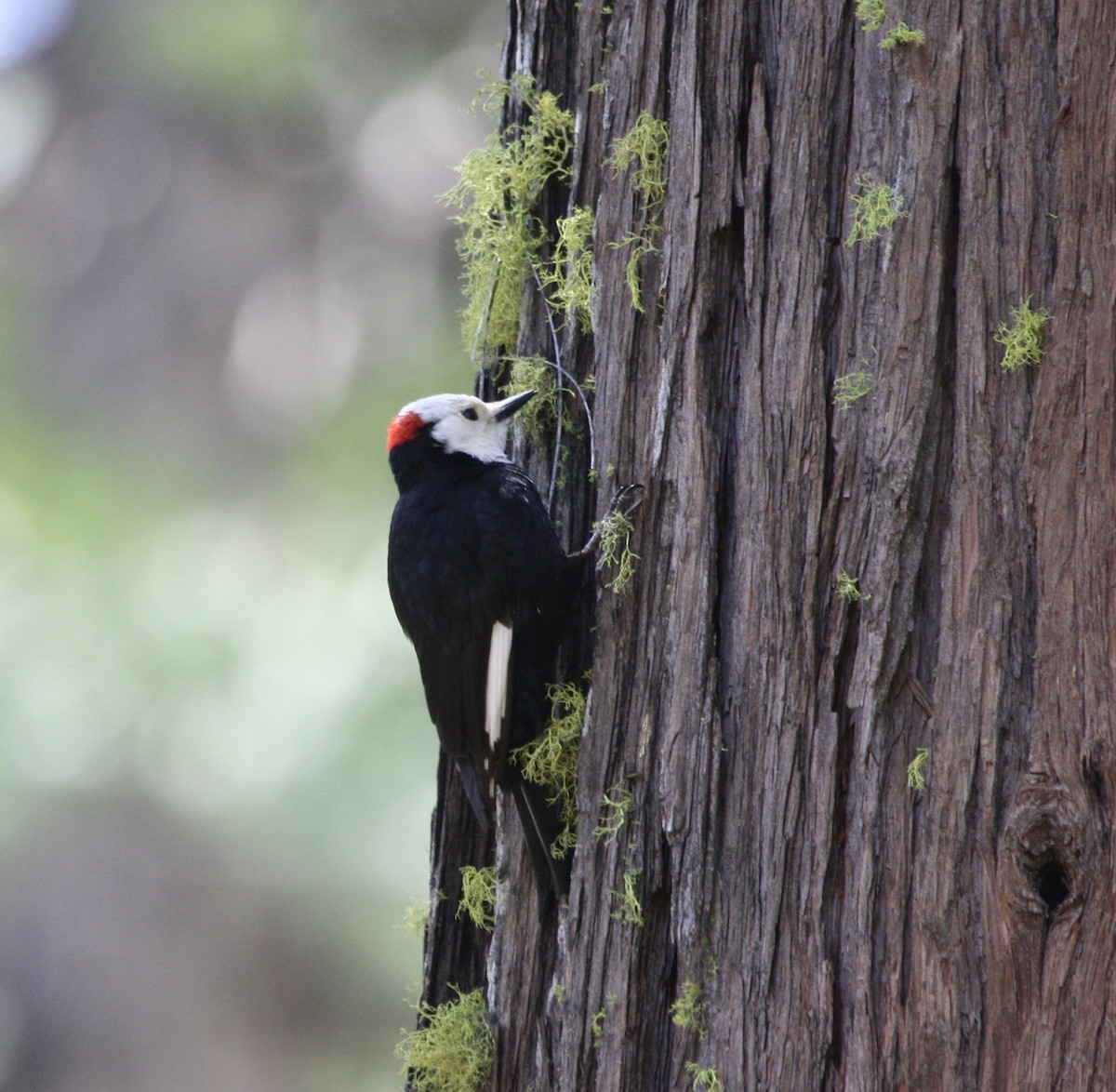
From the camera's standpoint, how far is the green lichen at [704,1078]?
1.80 m

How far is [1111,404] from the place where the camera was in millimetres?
1698

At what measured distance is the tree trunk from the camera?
1640mm

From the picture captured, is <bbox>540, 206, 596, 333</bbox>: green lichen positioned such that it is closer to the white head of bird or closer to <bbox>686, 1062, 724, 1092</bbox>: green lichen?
the white head of bird

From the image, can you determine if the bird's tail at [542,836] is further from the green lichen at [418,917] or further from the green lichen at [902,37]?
the green lichen at [902,37]

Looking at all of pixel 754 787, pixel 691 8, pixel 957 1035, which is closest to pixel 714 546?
pixel 754 787

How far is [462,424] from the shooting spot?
10.3 feet

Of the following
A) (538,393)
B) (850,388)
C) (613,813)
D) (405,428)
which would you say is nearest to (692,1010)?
(613,813)

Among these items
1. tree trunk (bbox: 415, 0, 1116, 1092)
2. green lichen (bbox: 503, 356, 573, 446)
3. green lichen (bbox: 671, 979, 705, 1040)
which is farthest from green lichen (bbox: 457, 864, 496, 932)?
green lichen (bbox: 503, 356, 573, 446)

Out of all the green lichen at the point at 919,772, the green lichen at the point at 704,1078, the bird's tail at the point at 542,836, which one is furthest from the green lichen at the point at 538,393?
the green lichen at the point at 704,1078

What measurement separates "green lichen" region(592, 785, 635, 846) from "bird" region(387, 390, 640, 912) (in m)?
0.28

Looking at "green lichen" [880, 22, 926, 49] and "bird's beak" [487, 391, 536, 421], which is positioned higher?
"green lichen" [880, 22, 926, 49]

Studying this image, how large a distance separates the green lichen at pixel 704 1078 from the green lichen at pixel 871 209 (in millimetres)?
Answer: 1283

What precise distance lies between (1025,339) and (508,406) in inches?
50.5

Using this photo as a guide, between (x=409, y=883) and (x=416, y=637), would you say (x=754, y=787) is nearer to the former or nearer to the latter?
(x=416, y=637)
